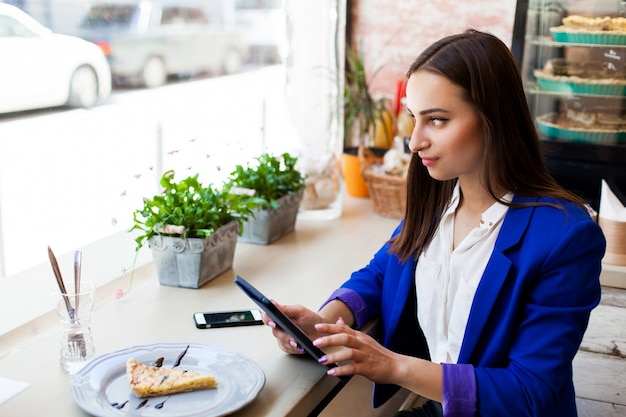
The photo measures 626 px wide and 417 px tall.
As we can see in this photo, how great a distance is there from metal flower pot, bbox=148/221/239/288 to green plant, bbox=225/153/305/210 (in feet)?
1.00

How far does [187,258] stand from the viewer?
178cm

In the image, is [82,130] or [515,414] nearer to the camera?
[515,414]

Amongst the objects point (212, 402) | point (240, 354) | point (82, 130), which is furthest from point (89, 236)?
point (212, 402)

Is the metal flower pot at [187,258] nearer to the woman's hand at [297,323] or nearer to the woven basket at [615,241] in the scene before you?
the woman's hand at [297,323]

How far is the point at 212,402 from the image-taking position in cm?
123

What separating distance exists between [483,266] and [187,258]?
0.70 metres

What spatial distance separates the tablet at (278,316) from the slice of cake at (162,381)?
15 centimetres

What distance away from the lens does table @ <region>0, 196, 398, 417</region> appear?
129 centimetres

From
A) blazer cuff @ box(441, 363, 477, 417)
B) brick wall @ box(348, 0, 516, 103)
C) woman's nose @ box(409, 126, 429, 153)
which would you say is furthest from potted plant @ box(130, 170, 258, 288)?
brick wall @ box(348, 0, 516, 103)

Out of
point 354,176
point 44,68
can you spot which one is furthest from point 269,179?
point 44,68

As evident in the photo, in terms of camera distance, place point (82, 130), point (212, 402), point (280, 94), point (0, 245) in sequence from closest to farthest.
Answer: point (212, 402)
point (0, 245)
point (82, 130)
point (280, 94)

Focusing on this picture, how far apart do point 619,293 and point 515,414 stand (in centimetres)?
104

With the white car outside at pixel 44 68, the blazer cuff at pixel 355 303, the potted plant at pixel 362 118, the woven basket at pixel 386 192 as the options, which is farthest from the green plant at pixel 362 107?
the blazer cuff at pixel 355 303

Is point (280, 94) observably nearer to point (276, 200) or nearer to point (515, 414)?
point (276, 200)
